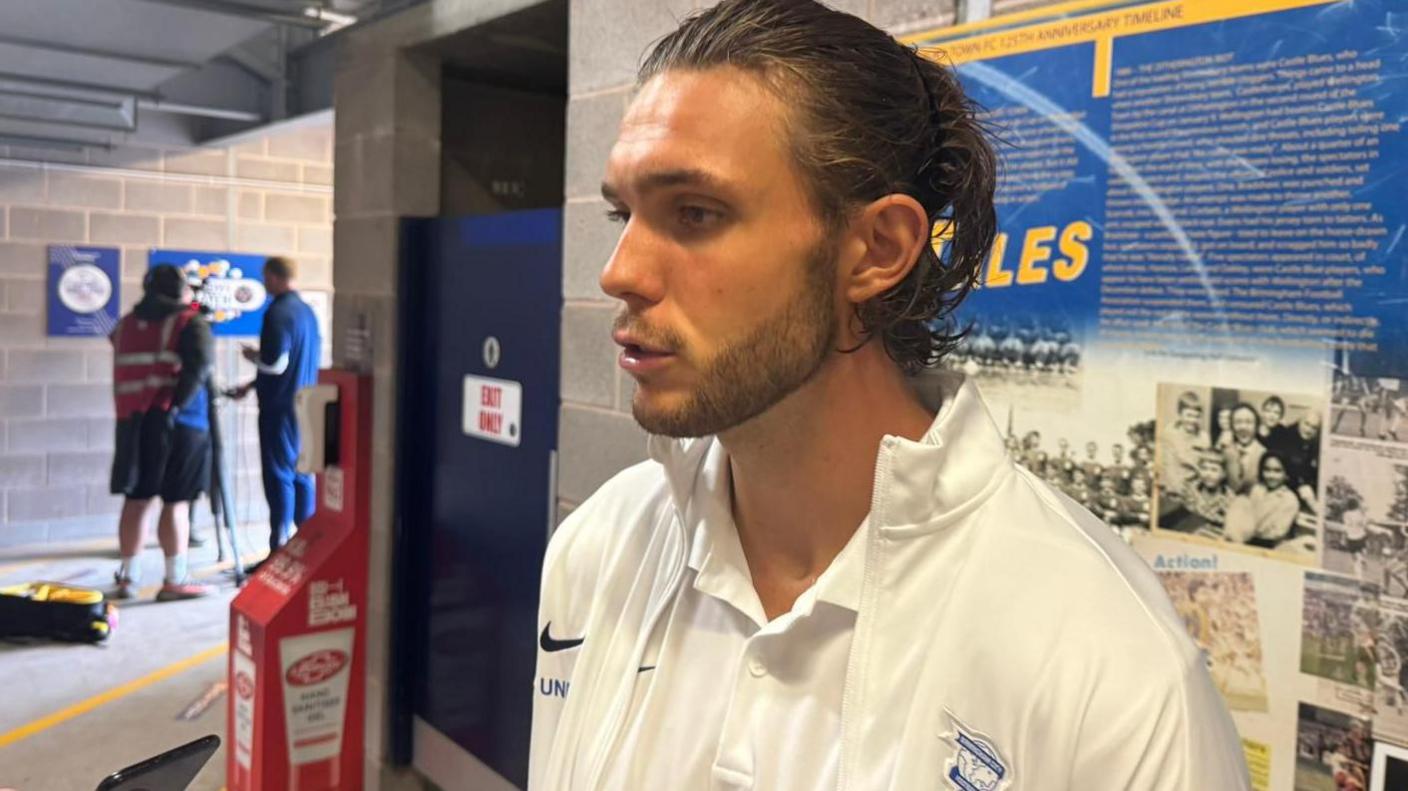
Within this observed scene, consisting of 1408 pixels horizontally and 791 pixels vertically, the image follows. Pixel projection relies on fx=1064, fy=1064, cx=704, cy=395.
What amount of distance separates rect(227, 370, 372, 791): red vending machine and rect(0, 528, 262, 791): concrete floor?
59 cm

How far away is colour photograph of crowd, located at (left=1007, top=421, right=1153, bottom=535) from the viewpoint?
1310mm

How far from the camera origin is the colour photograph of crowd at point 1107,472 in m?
1.31

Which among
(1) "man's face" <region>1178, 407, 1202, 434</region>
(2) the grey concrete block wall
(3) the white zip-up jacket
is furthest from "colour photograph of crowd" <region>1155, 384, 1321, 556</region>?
(2) the grey concrete block wall

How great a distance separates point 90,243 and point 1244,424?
6331mm

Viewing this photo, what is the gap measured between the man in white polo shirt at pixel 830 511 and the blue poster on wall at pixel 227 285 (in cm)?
588

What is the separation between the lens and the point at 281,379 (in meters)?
5.23

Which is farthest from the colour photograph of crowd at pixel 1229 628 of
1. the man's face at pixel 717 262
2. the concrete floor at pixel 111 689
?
the concrete floor at pixel 111 689

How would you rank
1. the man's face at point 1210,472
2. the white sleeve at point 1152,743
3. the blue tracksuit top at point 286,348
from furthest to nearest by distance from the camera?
the blue tracksuit top at point 286,348
the man's face at point 1210,472
the white sleeve at point 1152,743

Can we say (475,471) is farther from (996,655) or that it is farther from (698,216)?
(996,655)

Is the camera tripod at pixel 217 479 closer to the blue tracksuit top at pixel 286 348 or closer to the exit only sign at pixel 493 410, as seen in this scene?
the blue tracksuit top at pixel 286 348

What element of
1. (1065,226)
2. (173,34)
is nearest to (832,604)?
(1065,226)

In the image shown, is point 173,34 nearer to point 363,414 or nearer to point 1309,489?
point 363,414

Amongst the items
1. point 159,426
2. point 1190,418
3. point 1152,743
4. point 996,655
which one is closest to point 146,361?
point 159,426

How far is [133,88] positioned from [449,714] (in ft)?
7.99
